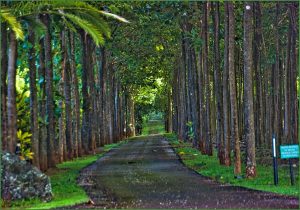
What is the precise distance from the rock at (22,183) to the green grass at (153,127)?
395ft

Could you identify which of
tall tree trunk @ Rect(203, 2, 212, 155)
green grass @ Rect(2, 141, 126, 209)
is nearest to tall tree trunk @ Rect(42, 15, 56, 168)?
green grass @ Rect(2, 141, 126, 209)

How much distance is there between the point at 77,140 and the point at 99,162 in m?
5.08

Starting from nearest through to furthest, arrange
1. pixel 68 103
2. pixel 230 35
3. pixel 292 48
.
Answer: pixel 230 35 < pixel 292 48 < pixel 68 103

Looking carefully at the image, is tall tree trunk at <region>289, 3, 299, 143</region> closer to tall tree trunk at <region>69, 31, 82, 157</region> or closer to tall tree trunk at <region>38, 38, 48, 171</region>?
tall tree trunk at <region>38, 38, 48, 171</region>

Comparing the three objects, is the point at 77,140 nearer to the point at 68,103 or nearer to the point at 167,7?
the point at 68,103

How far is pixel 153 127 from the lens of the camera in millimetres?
155750

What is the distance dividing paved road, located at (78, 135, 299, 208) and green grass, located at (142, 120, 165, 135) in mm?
111374

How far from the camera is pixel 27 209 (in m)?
16.1

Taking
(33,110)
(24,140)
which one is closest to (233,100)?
(33,110)

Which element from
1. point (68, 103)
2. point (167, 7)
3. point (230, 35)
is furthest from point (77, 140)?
point (230, 35)

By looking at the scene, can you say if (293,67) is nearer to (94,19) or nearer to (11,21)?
(94,19)

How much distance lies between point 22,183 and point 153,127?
453ft

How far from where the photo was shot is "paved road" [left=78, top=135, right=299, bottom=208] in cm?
1667

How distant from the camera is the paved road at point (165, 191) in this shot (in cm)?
1667
